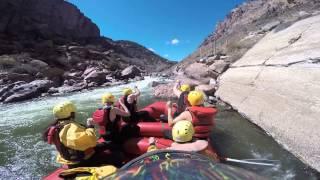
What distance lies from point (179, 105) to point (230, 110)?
4665 mm

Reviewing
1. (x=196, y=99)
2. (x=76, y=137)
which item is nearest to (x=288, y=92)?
(x=196, y=99)

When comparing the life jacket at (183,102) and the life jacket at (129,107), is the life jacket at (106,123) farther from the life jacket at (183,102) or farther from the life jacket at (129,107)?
the life jacket at (183,102)

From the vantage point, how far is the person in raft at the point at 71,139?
4.30 m

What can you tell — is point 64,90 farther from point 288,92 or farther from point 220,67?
point 288,92

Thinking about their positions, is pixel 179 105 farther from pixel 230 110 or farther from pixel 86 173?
pixel 230 110

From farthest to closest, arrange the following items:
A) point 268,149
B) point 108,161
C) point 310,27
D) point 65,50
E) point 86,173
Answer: point 65,50
point 310,27
point 268,149
point 108,161
point 86,173

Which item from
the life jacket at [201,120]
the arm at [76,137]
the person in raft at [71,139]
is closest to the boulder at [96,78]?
the life jacket at [201,120]

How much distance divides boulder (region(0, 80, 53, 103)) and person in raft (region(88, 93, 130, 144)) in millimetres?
16035

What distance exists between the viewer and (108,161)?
4.88 meters

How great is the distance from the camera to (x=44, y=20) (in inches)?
3255

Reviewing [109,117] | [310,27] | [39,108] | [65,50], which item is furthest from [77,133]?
[65,50]

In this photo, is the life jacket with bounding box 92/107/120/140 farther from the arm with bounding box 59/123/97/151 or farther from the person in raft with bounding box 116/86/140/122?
the arm with bounding box 59/123/97/151

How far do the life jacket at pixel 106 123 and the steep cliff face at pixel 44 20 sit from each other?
201 ft

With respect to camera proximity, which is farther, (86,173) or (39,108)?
(39,108)
